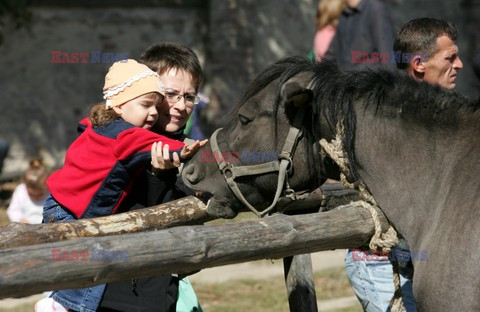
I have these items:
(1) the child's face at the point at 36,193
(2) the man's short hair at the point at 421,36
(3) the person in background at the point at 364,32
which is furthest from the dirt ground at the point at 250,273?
(2) the man's short hair at the point at 421,36

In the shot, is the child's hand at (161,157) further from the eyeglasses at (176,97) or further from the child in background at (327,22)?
the child in background at (327,22)

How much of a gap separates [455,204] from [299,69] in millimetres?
992

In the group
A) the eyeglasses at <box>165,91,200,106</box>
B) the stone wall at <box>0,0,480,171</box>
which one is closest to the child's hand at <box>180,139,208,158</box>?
the eyeglasses at <box>165,91,200,106</box>

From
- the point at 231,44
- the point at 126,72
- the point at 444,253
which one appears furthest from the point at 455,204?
the point at 231,44

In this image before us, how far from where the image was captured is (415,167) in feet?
11.7

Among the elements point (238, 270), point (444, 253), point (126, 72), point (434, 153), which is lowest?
point (238, 270)

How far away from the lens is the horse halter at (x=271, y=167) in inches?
149

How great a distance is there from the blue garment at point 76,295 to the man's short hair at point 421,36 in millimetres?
2054

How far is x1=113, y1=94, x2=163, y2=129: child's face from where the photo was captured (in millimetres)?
3945

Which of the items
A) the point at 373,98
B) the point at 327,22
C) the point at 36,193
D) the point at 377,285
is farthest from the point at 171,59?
the point at 327,22

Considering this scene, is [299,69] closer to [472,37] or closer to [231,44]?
[231,44]

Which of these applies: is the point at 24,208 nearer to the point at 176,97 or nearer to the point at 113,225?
the point at 176,97

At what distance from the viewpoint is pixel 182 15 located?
12.3 m

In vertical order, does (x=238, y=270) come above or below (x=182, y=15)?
below
